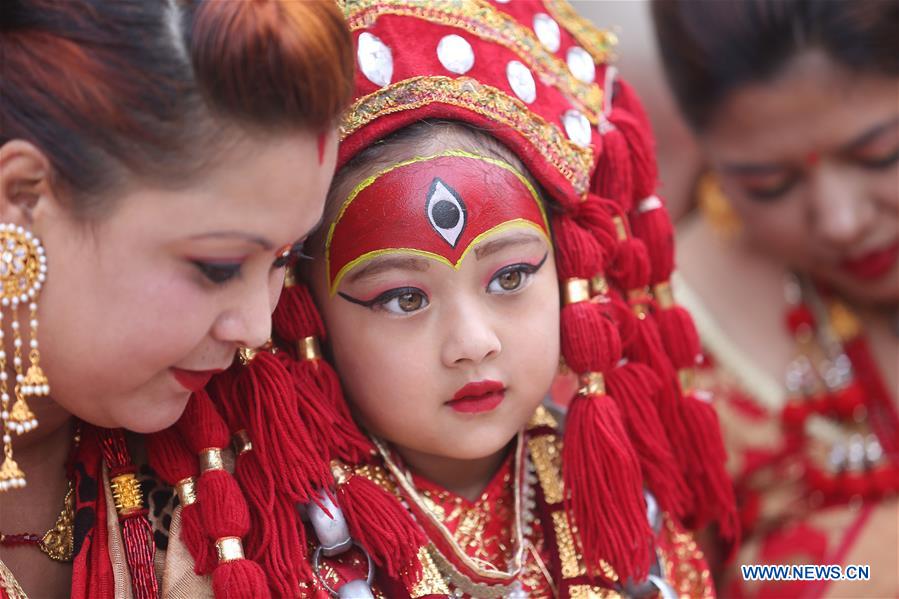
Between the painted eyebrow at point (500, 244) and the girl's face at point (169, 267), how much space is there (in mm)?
215

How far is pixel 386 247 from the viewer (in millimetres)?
1376

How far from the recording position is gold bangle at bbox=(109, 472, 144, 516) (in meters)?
1.39

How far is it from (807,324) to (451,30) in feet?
4.13

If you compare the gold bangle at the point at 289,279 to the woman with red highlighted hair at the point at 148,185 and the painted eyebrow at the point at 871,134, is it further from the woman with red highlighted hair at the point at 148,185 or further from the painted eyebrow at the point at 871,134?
the painted eyebrow at the point at 871,134

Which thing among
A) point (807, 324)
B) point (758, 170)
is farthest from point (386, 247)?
point (807, 324)

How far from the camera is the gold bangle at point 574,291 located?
1.52m

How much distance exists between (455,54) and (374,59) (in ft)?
0.33

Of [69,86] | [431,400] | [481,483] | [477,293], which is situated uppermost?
[69,86]

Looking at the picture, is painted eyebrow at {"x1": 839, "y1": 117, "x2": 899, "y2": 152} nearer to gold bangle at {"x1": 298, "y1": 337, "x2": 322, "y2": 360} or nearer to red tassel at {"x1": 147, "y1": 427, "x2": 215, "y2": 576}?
gold bangle at {"x1": 298, "y1": 337, "x2": 322, "y2": 360}

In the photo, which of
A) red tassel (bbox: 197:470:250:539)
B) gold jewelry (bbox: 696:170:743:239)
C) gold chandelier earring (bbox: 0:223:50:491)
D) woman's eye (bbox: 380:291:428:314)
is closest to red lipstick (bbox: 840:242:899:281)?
gold jewelry (bbox: 696:170:743:239)

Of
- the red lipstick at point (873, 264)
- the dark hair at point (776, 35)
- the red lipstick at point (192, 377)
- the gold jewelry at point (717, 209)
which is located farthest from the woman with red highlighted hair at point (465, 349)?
the gold jewelry at point (717, 209)

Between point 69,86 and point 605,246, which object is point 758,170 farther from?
point 69,86

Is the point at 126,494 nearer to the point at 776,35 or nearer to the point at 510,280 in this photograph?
the point at 510,280

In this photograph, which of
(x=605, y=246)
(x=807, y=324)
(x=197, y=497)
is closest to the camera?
(x=197, y=497)
